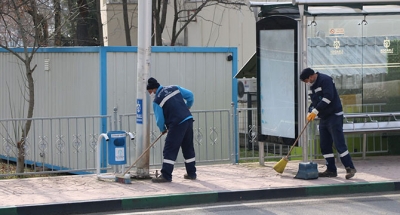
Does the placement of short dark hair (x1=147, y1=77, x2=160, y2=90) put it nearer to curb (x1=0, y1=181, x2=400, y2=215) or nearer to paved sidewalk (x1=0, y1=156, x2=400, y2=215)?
paved sidewalk (x1=0, y1=156, x2=400, y2=215)

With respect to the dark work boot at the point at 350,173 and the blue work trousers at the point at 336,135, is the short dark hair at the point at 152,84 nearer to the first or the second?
the blue work trousers at the point at 336,135

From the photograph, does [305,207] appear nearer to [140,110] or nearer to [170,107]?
[170,107]

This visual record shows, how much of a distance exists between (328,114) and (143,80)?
2.90 m

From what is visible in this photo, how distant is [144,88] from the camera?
10258 millimetres

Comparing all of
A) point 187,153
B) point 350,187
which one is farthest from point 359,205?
point 187,153

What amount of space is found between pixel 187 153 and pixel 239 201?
4.51ft

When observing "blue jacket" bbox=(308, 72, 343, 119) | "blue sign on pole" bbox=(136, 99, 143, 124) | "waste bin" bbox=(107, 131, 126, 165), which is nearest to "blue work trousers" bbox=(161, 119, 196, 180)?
"blue sign on pole" bbox=(136, 99, 143, 124)

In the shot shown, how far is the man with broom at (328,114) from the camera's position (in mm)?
10188

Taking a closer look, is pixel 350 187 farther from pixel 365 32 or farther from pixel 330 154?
pixel 365 32

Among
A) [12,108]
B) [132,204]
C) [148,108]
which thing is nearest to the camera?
[132,204]

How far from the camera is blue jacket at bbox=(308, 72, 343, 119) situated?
33.4ft

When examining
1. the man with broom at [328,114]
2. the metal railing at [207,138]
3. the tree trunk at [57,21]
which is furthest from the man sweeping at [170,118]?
the tree trunk at [57,21]

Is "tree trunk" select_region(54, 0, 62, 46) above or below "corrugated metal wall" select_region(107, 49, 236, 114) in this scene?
above

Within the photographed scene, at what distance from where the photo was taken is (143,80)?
33.6 feet
